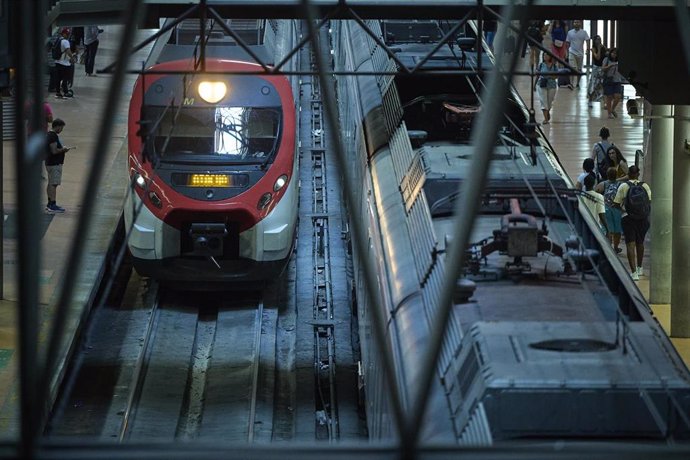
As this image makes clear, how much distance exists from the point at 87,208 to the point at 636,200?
14180 mm

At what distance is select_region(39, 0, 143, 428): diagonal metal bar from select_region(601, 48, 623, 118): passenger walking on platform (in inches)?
952

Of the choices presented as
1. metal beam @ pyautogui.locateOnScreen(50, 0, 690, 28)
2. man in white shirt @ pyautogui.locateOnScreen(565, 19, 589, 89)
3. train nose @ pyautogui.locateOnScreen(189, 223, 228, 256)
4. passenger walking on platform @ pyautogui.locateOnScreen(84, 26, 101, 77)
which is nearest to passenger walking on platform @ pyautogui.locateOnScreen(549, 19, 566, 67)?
man in white shirt @ pyautogui.locateOnScreen(565, 19, 589, 89)

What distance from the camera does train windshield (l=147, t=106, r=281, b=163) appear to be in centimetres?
1723

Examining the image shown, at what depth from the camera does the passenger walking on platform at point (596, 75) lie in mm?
29320

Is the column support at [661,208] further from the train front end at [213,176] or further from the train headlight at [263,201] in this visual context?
the train headlight at [263,201]

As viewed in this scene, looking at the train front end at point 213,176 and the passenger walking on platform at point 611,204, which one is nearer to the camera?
the train front end at point 213,176

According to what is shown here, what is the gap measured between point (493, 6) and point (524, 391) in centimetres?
740

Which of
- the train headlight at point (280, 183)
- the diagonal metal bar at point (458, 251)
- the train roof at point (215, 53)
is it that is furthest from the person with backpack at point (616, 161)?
the diagonal metal bar at point (458, 251)

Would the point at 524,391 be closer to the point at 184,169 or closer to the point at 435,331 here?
the point at 435,331

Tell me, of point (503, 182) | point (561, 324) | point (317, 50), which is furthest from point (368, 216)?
point (317, 50)

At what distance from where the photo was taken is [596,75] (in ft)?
99.5

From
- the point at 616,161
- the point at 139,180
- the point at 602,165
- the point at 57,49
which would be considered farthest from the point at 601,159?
the point at 57,49

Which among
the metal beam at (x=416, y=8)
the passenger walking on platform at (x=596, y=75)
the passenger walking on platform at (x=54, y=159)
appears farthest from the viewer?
the passenger walking on platform at (x=596, y=75)

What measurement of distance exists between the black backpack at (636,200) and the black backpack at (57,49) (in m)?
13.7
